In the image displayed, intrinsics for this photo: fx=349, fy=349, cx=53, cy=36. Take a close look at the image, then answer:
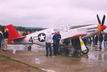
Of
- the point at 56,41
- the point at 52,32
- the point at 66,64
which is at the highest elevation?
the point at 52,32

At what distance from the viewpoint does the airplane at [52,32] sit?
109ft

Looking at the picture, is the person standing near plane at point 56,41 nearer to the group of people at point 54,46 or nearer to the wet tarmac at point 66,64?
the group of people at point 54,46

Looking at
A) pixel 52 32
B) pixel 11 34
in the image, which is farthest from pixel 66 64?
pixel 11 34

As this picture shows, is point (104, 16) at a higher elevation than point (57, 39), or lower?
higher

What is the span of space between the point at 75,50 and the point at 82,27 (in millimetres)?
Answer: 6992

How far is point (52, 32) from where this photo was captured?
3600 cm

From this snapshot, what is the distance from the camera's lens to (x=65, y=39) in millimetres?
33531

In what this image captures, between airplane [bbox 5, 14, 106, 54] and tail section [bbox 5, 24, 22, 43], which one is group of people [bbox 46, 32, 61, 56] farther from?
tail section [bbox 5, 24, 22, 43]

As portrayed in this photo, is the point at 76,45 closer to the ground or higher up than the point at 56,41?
closer to the ground

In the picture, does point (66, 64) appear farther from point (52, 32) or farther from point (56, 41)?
point (52, 32)

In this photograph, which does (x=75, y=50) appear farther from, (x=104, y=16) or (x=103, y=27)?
(x=104, y=16)

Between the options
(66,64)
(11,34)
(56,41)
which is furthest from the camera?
(11,34)

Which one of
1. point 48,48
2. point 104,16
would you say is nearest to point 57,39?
point 48,48

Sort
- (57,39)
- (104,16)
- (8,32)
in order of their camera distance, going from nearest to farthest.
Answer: (57,39) → (104,16) → (8,32)
